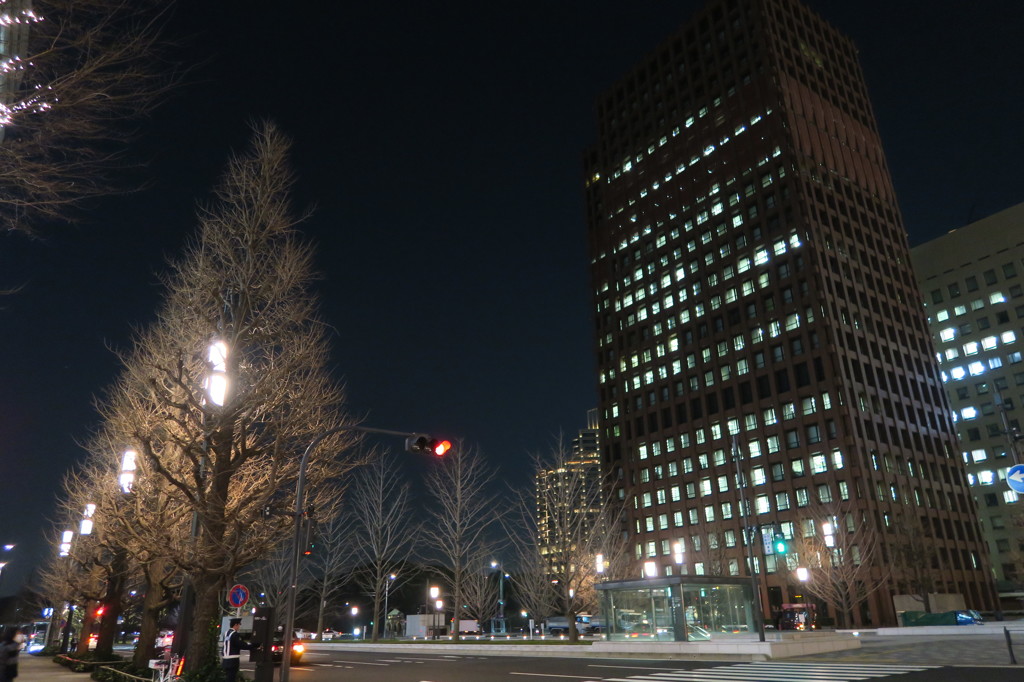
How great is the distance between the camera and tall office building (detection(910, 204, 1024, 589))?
282 ft

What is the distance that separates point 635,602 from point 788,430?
2032 inches

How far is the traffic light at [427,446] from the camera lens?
596 inches

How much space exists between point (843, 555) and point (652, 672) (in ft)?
164

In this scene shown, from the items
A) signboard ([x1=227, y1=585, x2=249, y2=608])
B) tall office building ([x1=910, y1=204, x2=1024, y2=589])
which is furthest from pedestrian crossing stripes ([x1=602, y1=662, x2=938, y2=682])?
tall office building ([x1=910, y1=204, x2=1024, y2=589])

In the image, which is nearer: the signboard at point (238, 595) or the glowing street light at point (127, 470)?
the signboard at point (238, 595)

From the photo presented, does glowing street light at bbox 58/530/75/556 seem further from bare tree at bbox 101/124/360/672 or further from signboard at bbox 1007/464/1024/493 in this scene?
signboard at bbox 1007/464/1024/493

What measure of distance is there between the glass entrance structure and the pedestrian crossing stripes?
6.76m

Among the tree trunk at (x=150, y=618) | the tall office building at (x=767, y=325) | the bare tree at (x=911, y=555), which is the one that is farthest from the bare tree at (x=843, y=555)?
the tree trunk at (x=150, y=618)

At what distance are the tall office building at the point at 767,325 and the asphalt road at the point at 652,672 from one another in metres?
42.4

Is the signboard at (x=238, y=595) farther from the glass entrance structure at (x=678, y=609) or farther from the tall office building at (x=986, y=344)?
the tall office building at (x=986, y=344)

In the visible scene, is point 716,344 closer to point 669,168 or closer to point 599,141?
point 669,168

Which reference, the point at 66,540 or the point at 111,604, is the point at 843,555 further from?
the point at 66,540

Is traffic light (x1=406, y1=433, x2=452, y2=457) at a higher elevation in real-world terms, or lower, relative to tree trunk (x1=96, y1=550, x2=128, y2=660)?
higher

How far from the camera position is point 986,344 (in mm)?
93062
